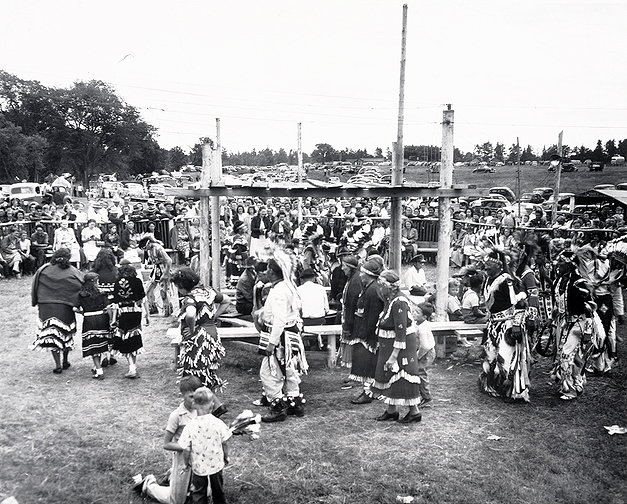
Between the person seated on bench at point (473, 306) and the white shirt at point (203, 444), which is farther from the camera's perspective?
the person seated on bench at point (473, 306)

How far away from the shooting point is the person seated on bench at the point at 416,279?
10659 millimetres

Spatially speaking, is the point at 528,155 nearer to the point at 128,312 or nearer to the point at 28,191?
the point at 28,191

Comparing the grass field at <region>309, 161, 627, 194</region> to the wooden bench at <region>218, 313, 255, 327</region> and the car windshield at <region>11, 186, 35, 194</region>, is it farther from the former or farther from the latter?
the wooden bench at <region>218, 313, 255, 327</region>

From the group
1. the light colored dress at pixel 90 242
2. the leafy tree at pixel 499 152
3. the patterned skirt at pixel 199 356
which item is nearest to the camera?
the patterned skirt at pixel 199 356

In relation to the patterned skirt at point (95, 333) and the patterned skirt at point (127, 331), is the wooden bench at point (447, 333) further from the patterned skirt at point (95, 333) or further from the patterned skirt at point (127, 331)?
the patterned skirt at point (95, 333)

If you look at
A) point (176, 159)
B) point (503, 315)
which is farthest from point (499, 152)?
point (503, 315)

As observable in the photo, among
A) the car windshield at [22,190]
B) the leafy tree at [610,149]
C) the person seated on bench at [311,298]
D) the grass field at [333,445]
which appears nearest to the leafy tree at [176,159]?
the car windshield at [22,190]

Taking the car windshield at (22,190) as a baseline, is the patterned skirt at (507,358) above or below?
below

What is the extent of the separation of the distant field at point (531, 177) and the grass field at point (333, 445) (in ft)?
108

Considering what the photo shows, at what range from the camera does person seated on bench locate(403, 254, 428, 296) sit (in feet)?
35.0

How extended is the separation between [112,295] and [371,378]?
12.1 feet

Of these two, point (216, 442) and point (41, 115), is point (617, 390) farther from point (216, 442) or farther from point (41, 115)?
point (41, 115)

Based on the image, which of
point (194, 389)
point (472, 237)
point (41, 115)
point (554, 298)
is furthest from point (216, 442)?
point (41, 115)

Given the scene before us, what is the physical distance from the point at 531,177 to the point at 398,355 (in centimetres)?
5043
